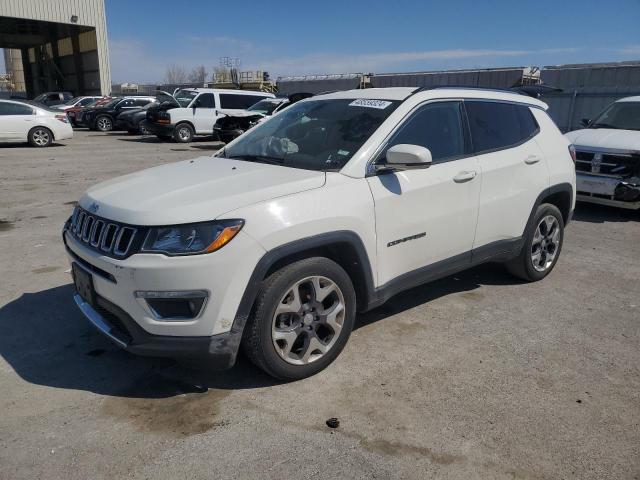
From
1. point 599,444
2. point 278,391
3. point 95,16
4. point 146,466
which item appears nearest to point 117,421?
point 146,466

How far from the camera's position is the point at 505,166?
4.38 meters

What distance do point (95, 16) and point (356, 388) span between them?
37.0 meters

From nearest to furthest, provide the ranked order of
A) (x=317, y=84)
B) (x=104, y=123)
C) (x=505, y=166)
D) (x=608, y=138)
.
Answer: (x=505, y=166), (x=608, y=138), (x=104, y=123), (x=317, y=84)

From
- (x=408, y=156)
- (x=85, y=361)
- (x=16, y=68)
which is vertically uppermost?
(x=16, y=68)

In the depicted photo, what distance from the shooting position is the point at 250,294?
2924 millimetres

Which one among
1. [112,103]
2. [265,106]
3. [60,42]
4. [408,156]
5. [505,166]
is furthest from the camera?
[60,42]

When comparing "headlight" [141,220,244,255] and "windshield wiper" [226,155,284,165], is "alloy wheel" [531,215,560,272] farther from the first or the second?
"headlight" [141,220,244,255]

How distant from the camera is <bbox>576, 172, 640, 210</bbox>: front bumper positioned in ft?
24.1

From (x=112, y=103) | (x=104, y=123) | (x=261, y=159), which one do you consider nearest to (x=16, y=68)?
(x=112, y=103)

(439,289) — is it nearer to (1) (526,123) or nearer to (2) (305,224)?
(1) (526,123)

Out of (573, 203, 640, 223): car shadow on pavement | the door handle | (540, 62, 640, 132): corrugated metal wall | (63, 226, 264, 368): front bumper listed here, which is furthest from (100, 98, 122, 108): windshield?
(63, 226, 264, 368): front bumper

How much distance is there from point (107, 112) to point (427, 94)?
2344 centimetres

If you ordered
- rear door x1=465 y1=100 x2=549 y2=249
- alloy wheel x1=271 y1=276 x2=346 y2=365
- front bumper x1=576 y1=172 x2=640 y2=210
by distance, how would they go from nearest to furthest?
alloy wheel x1=271 y1=276 x2=346 y2=365
rear door x1=465 y1=100 x2=549 y2=249
front bumper x1=576 y1=172 x2=640 y2=210

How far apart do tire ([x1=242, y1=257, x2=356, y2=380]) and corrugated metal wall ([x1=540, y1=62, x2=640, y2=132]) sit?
10.6m
